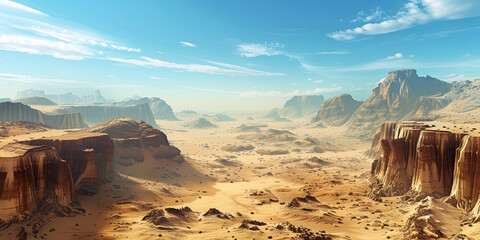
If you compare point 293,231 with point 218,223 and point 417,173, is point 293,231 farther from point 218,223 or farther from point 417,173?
point 417,173

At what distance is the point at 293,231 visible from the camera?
30.1 m

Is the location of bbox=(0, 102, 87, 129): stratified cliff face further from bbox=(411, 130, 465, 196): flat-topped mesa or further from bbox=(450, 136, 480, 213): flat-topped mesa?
bbox=(450, 136, 480, 213): flat-topped mesa

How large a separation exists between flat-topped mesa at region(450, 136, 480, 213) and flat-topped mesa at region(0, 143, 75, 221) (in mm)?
50623

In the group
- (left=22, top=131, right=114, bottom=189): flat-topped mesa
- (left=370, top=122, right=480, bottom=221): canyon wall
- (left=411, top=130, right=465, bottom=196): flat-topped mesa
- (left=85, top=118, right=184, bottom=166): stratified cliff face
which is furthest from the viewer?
(left=85, top=118, right=184, bottom=166): stratified cliff face

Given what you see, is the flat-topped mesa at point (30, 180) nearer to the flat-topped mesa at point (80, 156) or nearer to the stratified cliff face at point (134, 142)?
the flat-topped mesa at point (80, 156)

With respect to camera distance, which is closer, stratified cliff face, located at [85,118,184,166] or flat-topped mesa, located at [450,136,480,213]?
flat-topped mesa, located at [450,136,480,213]

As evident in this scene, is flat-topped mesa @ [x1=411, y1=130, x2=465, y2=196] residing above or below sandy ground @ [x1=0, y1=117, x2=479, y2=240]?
above

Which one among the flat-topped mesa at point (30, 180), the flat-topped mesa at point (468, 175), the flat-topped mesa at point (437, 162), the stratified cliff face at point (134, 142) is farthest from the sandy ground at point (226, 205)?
the flat-topped mesa at point (468, 175)

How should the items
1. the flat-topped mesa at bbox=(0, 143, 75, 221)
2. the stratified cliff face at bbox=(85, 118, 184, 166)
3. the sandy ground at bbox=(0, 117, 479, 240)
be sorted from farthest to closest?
the stratified cliff face at bbox=(85, 118, 184, 166), the sandy ground at bbox=(0, 117, 479, 240), the flat-topped mesa at bbox=(0, 143, 75, 221)

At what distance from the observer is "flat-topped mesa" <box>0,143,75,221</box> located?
96.3 ft

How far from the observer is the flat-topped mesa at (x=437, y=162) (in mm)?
37000

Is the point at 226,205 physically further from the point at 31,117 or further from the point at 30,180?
the point at 31,117

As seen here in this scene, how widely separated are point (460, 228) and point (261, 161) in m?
82.1

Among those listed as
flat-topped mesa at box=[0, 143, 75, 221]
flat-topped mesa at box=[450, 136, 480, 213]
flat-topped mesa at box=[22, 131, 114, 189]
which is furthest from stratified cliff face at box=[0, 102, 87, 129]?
flat-topped mesa at box=[450, 136, 480, 213]
